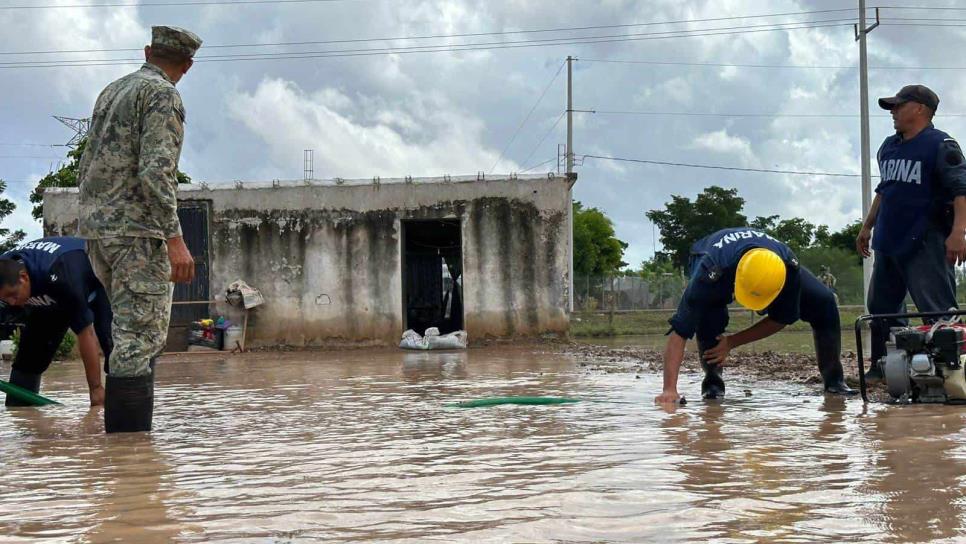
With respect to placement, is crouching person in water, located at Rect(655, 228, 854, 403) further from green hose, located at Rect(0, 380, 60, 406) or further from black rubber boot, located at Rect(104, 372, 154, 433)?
green hose, located at Rect(0, 380, 60, 406)

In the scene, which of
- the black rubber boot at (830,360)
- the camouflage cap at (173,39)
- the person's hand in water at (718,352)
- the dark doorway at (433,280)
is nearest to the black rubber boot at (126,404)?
the camouflage cap at (173,39)

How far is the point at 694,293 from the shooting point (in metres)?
5.42

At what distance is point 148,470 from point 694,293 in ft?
10.2

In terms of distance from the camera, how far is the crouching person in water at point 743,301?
536cm

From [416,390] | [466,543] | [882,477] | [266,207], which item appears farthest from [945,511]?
[266,207]

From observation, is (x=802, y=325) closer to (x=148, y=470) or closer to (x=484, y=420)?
(x=484, y=420)

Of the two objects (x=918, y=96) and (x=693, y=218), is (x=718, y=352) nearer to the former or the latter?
(x=918, y=96)

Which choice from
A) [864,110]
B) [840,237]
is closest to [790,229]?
[840,237]

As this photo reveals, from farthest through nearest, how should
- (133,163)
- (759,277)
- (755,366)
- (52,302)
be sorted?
1. (755,366)
2. (52,302)
3. (759,277)
4. (133,163)

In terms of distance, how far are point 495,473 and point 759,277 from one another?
258 centimetres

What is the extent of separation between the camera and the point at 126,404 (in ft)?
14.9

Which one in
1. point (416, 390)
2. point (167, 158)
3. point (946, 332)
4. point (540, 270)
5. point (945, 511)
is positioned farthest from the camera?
point (540, 270)

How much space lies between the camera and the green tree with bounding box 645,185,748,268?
55750 millimetres

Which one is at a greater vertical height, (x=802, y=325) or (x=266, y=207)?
(x=266, y=207)
